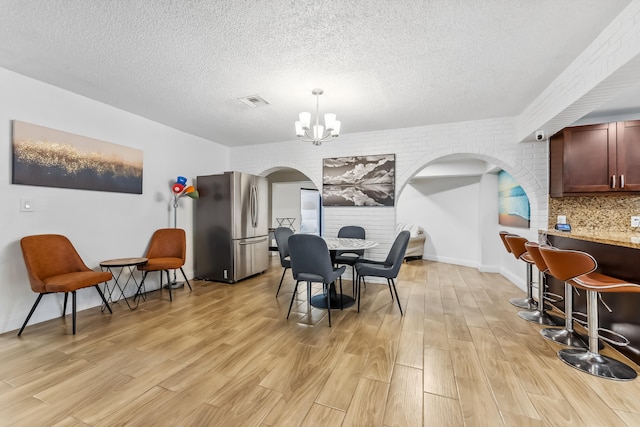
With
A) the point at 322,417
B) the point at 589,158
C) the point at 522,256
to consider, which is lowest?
the point at 322,417

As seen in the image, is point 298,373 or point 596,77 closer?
point 298,373

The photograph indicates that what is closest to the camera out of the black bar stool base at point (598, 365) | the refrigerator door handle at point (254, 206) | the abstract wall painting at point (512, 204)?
the black bar stool base at point (598, 365)

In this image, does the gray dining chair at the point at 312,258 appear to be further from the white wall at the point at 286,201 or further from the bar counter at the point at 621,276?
the white wall at the point at 286,201

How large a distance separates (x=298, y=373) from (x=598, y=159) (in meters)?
4.12

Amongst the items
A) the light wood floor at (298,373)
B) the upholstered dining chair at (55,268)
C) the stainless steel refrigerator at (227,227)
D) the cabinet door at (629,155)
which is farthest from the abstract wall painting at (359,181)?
the upholstered dining chair at (55,268)

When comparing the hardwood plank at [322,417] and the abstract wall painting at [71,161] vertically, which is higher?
the abstract wall painting at [71,161]

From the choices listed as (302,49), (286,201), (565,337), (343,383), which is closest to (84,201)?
(302,49)

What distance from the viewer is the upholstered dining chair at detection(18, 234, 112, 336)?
253cm

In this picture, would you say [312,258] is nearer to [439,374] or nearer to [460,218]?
[439,374]

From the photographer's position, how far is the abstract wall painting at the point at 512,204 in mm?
4327

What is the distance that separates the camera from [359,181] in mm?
4711

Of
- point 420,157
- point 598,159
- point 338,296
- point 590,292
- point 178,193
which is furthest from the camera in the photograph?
point 420,157

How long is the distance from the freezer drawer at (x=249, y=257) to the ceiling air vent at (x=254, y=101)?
86.3 inches

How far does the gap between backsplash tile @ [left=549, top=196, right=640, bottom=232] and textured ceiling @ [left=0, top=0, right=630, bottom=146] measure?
4.72 feet
